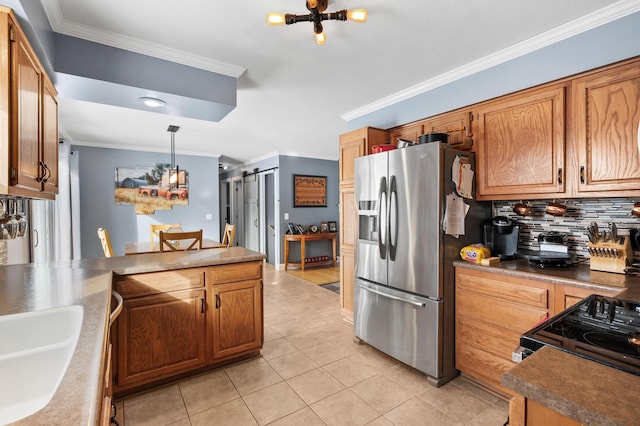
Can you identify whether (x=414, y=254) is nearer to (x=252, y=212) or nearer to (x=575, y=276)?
(x=575, y=276)

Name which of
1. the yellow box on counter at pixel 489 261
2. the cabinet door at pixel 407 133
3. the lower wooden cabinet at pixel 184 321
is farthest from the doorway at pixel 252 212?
the yellow box on counter at pixel 489 261

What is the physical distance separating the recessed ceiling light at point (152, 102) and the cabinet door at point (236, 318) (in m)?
1.57

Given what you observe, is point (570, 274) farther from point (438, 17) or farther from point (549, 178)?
point (438, 17)

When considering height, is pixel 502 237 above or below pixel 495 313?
above

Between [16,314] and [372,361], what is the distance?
2.30m

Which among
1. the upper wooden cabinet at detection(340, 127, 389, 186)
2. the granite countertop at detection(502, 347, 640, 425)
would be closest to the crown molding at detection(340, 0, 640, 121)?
the upper wooden cabinet at detection(340, 127, 389, 186)

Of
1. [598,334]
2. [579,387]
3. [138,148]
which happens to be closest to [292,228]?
[138,148]

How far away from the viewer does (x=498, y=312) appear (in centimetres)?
202

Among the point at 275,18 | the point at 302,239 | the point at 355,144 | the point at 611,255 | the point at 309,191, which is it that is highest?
the point at 275,18

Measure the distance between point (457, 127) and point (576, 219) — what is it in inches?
43.5

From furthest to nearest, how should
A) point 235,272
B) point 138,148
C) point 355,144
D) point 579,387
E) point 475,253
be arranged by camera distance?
point 138,148 < point 355,144 < point 235,272 < point 475,253 < point 579,387

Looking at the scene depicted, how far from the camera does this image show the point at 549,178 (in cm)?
205

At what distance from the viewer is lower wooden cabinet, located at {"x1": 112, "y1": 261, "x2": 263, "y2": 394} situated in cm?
203

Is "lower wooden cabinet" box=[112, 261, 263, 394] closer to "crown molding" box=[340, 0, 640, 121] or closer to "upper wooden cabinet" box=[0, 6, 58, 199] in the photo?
"upper wooden cabinet" box=[0, 6, 58, 199]
